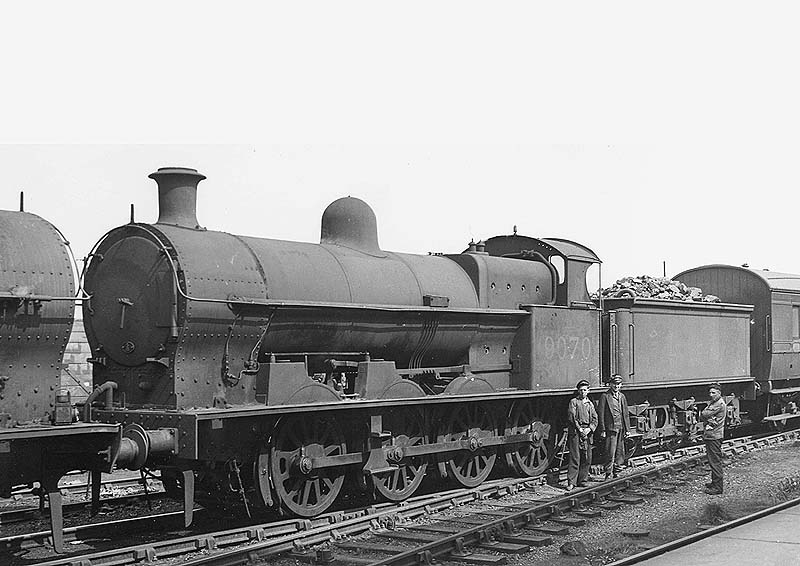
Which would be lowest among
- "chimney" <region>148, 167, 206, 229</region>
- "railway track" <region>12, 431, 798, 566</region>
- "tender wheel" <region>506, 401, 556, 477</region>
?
"railway track" <region>12, 431, 798, 566</region>

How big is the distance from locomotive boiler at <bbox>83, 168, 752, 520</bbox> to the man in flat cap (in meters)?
0.40

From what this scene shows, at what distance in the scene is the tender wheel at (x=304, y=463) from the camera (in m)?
10.2

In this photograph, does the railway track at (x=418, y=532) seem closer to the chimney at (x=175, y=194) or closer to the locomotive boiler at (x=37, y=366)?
the locomotive boiler at (x=37, y=366)

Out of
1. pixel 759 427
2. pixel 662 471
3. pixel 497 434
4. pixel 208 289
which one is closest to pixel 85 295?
pixel 208 289

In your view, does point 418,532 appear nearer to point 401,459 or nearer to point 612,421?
point 401,459

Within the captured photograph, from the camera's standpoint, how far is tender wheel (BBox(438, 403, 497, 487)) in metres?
12.4

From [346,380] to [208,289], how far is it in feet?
8.00


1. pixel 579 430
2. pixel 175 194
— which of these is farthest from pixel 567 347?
pixel 175 194

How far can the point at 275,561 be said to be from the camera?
9.00 m

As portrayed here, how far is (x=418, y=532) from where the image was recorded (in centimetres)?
1023

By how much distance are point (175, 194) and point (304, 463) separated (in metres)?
3.25

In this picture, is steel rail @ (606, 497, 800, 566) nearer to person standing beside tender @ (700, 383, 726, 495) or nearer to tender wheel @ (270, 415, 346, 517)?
person standing beside tender @ (700, 383, 726, 495)

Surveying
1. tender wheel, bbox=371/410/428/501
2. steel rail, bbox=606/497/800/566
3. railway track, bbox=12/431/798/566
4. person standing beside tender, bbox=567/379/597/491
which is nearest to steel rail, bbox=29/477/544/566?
railway track, bbox=12/431/798/566

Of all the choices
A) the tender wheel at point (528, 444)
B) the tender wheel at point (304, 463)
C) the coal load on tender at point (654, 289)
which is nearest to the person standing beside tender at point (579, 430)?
the tender wheel at point (528, 444)
